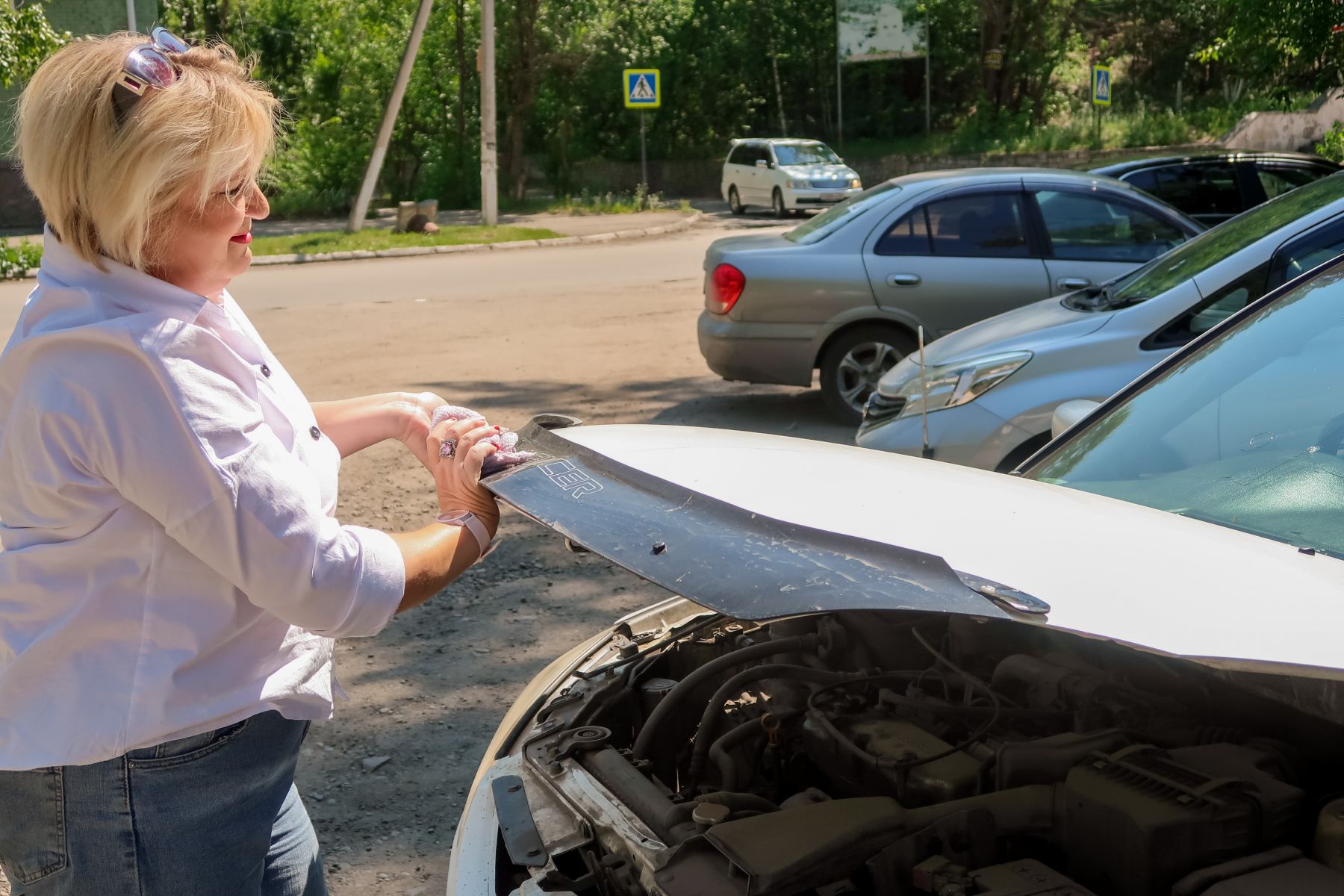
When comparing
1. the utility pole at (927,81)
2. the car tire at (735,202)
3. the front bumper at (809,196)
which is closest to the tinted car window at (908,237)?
the front bumper at (809,196)

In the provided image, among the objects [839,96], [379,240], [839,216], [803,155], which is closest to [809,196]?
[803,155]

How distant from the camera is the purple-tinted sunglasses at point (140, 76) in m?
1.74

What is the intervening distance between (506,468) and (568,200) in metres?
28.9

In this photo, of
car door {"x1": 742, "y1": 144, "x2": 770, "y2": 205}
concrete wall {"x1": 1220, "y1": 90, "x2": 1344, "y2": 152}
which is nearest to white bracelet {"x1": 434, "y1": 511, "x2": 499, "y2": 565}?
concrete wall {"x1": 1220, "y1": 90, "x2": 1344, "y2": 152}

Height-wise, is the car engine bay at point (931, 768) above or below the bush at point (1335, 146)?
below

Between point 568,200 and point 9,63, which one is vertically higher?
point 9,63

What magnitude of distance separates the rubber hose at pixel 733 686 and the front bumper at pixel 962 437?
314 centimetres

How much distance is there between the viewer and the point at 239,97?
1863mm

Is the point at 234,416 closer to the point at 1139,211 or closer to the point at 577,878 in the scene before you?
the point at 577,878

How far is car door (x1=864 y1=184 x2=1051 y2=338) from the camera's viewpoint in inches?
327

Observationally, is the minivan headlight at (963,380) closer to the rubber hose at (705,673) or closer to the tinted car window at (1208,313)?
the tinted car window at (1208,313)

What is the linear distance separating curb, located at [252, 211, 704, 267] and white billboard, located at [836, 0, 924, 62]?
482 inches

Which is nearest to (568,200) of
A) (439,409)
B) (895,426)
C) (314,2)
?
(314,2)

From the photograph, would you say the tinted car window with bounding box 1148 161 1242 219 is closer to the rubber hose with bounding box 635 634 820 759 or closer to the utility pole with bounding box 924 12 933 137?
the rubber hose with bounding box 635 634 820 759
